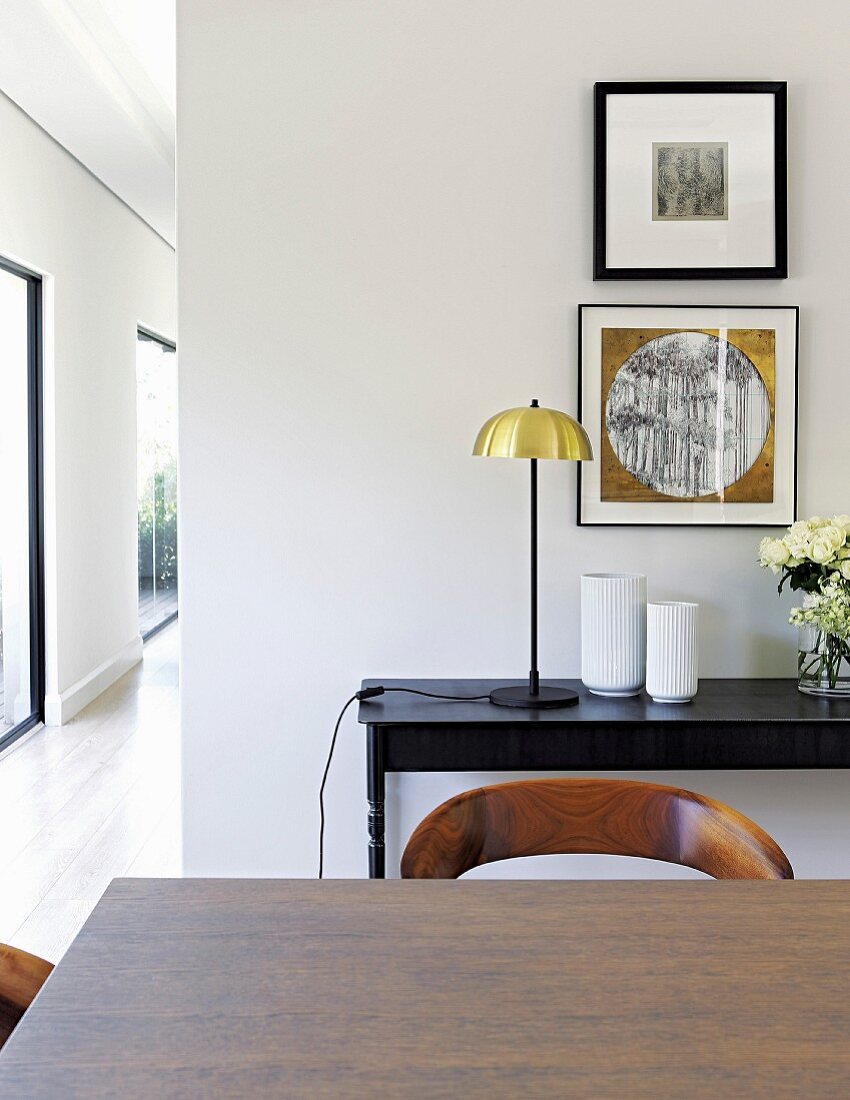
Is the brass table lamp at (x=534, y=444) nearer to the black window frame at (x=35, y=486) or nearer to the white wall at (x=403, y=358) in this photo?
the white wall at (x=403, y=358)

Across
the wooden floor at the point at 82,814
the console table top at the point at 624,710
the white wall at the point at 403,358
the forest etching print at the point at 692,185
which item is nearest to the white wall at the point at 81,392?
the wooden floor at the point at 82,814

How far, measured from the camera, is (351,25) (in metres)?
2.77

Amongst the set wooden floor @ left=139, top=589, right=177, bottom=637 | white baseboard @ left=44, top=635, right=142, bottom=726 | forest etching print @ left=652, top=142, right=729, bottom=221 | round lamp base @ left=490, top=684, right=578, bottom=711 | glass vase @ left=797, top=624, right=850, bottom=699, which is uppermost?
forest etching print @ left=652, top=142, right=729, bottom=221

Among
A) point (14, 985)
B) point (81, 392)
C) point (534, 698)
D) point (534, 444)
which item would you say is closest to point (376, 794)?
point (534, 698)

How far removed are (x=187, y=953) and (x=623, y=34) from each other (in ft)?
8.31

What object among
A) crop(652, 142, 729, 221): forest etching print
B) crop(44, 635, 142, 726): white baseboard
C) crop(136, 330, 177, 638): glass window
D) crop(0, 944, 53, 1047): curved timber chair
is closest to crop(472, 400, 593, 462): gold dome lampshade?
crop(652, 142, 729, 221): forest etching print

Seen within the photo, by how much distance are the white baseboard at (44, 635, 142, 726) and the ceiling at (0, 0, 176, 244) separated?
2702mm

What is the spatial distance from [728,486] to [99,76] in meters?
3.24

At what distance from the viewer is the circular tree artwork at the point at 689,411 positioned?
9.25ft

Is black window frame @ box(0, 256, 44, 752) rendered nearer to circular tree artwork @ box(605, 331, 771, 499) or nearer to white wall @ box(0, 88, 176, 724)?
white wall @ box(0, 88, 176, 724)

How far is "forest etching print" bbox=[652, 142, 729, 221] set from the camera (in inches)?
110

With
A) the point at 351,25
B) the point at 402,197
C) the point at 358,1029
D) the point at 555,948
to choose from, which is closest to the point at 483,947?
the point at 555,948

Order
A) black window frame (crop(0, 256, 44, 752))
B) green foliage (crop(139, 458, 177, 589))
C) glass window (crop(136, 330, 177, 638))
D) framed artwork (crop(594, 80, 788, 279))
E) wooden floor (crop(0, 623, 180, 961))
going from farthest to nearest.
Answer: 1. green foliage (crop(139, 458, 177, 589))
2. glass window (crop(136, 330, 177, 638))
3. black window frame (crop(0, 256, 44, 752))
4. wooden floor (crop(0, 623, 180, 961))
5. framed artwork (crop(594, 80, 788, 279))

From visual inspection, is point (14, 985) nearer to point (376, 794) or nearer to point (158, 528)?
point (376, 794)
